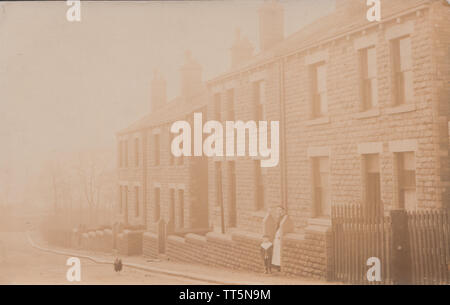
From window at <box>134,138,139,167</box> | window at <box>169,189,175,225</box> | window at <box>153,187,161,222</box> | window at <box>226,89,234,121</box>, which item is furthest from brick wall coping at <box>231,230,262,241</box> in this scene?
window at <box>134,138,139,167</box>

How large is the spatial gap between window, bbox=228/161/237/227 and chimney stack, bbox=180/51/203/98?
8.03m

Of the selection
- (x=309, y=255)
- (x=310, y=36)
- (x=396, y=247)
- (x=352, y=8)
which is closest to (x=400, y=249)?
(x=396, y=247)

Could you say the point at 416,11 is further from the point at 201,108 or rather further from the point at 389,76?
the point at 201,108

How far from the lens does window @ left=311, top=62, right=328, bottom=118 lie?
47.7 feet

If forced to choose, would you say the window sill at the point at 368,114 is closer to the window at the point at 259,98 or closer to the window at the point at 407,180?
the window at the point at 407,180

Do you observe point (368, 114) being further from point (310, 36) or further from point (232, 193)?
point (232, 193)

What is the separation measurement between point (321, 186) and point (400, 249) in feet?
15.6

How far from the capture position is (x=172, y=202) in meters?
23.7

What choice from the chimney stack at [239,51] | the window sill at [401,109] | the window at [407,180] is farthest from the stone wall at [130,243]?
the window sill at [401,109]

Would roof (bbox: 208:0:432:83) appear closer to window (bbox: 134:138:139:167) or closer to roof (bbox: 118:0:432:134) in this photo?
roof (bbox: 118:0:432:134)

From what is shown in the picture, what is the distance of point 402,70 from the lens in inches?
480

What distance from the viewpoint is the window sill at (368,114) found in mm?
12609
